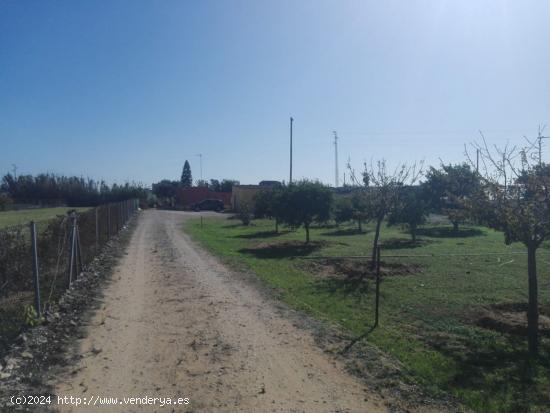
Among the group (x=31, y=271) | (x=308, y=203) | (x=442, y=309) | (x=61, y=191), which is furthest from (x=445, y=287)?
(x=61, y=191)

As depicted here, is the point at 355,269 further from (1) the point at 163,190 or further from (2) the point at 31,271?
(1) the point at 163,190

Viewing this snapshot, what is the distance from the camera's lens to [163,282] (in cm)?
1159

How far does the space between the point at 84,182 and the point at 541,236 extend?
76.5 m

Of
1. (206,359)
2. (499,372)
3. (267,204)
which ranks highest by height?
(267,204)

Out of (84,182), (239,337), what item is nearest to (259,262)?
(239,337)

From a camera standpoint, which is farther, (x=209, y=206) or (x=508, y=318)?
(x=209, y=206)

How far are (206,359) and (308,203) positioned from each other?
681 inches

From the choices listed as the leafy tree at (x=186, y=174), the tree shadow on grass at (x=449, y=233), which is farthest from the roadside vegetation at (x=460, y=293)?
the leafy tree at (x=186, y=174)

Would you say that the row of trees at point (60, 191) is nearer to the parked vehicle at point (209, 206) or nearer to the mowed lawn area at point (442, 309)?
the parked vehicle at point (209, 206)

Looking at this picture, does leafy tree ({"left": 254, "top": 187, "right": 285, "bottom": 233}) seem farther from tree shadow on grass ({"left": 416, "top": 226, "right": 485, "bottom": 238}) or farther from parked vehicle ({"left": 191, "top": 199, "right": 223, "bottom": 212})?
parked vehicle ({"left": 191, "top": 199, "right": 223, "bottom": 212})

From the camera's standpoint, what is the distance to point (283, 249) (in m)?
20.1

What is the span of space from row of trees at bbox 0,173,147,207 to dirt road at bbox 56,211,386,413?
199 feet

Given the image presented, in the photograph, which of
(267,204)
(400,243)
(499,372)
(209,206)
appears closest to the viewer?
(499,372)

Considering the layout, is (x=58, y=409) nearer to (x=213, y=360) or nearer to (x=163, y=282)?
(x=213, y=360)
